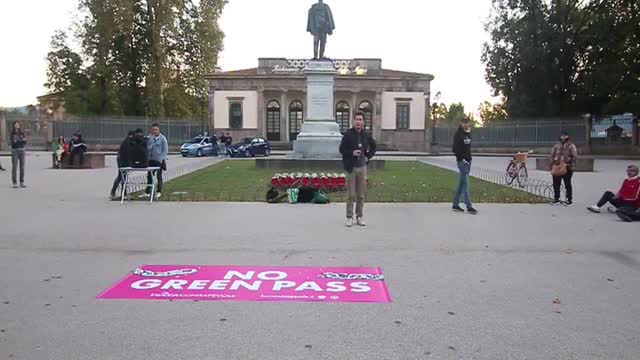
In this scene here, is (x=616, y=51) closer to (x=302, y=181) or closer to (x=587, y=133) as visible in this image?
(x=587, y=133)

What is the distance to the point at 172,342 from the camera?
4844 mm

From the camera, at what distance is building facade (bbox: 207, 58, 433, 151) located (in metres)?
57.3

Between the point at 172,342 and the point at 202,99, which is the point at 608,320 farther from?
the point at 202,99

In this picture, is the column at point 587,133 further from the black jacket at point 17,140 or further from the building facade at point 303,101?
the black jacket at point 17,140

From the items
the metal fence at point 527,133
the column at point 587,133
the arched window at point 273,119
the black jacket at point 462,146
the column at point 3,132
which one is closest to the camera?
the black jacket at point 462,146

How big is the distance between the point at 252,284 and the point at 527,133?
163 feet

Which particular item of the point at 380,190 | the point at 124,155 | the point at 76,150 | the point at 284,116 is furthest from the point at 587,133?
the point at 124,155

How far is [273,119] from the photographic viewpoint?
194 feet

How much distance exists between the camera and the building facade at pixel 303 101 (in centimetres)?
5734

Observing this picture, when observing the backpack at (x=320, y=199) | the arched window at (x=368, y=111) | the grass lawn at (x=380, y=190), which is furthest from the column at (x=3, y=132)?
the backpack at (x=320, y=199)

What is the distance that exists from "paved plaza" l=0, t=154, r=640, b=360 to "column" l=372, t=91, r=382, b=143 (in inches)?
1786

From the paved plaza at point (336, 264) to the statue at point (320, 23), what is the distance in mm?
16330

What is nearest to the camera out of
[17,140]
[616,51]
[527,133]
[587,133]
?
[17,140]

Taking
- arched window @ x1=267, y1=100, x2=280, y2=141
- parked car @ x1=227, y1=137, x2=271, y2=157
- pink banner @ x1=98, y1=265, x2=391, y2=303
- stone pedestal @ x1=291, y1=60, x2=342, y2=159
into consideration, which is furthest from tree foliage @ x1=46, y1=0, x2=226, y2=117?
pink banner @ x1=98, y1=265, x2=391, y2=303
